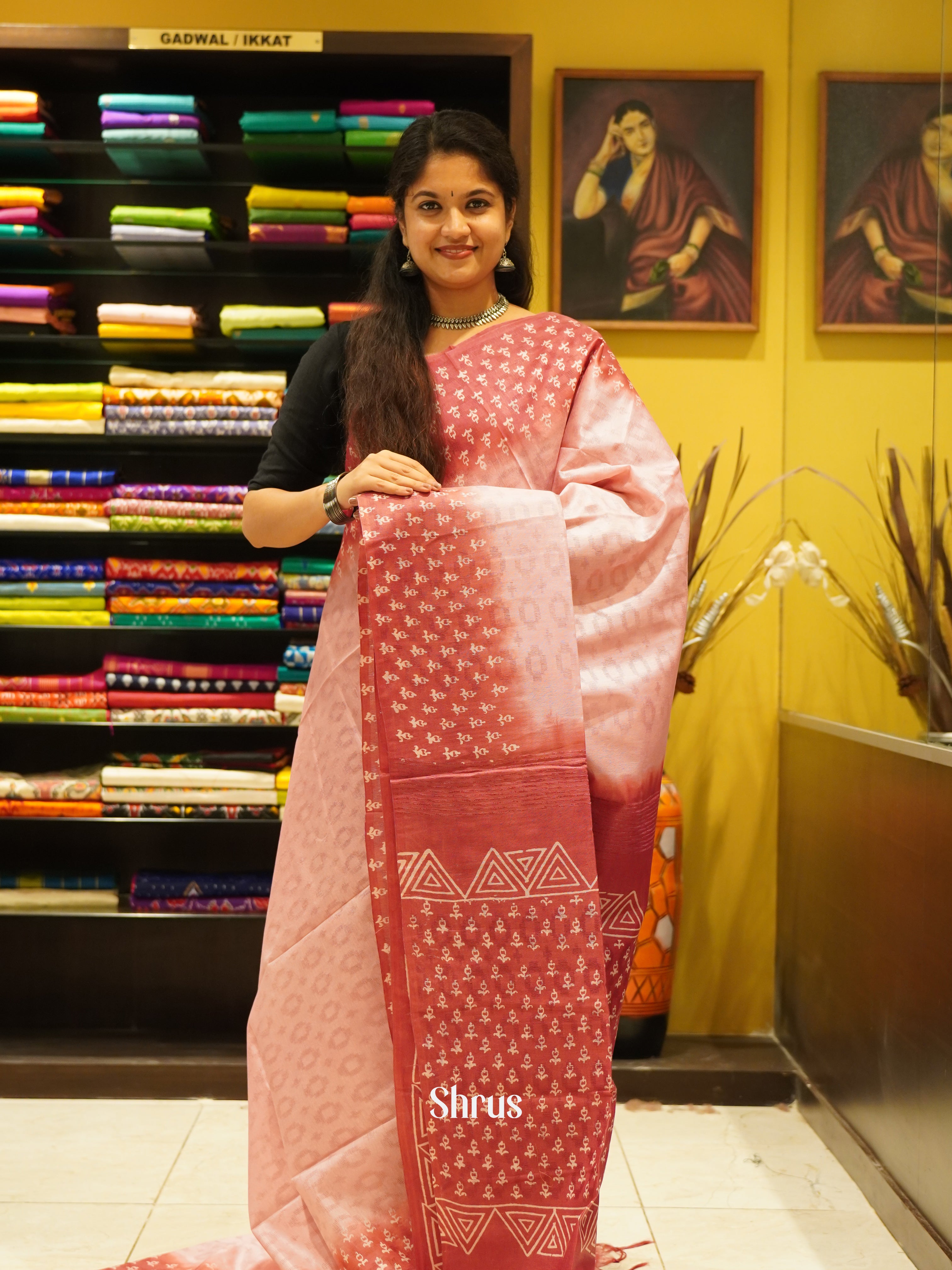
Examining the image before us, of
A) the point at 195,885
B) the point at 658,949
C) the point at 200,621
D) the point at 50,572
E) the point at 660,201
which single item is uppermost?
the point at 660,201

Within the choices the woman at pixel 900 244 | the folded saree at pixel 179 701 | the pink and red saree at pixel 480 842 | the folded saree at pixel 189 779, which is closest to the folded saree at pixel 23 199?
the folded saree at pixel 179 701

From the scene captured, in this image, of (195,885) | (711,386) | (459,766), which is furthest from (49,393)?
(459,766)

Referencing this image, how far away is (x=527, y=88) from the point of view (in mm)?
2729

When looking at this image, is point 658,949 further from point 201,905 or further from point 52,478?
point 52,478

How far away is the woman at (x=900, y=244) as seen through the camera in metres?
1.92

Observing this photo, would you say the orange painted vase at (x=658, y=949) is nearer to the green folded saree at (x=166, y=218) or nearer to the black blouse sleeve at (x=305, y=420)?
the black blouse sleeve at (x=305, y=420)

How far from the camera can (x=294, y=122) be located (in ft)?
8.91

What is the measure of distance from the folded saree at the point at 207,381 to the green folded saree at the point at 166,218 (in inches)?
13.1

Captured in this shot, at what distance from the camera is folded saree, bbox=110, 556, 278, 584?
2.84m

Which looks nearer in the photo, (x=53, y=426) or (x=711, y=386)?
(x=53, y=426)

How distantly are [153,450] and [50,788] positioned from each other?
0.87 meters

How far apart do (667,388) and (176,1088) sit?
204 centimetres

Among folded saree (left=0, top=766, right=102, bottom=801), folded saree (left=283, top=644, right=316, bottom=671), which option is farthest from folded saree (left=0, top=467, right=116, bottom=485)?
folded saree (left=0, top=766, right=102, bottom=801)

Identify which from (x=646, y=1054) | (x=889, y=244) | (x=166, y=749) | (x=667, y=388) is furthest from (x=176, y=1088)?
(x=889, y=244)
